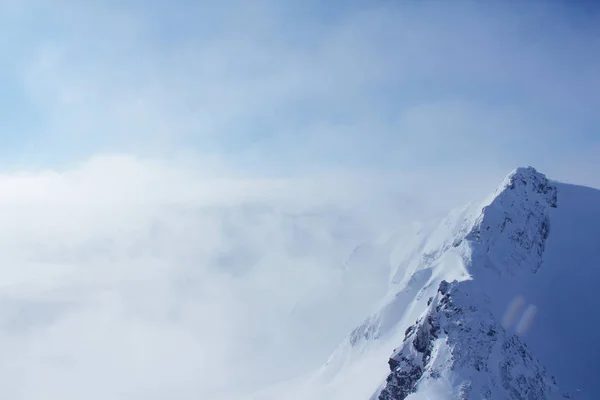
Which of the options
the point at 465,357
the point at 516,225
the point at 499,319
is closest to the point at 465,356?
the point at 465,357

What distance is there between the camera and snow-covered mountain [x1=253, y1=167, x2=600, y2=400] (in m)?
66.7

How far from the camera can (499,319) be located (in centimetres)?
7894

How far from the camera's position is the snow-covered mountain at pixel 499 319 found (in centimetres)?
6669

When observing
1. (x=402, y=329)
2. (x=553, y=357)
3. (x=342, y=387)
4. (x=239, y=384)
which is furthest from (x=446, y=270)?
(x=239, y=384)

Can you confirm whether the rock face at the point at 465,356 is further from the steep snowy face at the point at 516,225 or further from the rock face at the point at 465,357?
the steep snowy face at the point at 516,225

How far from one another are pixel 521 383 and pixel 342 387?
45.7m

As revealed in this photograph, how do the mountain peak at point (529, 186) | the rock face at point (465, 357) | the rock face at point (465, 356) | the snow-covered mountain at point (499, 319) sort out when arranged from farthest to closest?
the mountain peak at point (529, 186) → the snow-covered mountain at point (499, 319) → the rock face at point (465, 357) → the rock face at point (465, 356)

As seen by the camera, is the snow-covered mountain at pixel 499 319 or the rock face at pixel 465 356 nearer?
the rock face at pixel 465 356

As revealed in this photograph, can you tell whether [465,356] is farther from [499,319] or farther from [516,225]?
[516,225]

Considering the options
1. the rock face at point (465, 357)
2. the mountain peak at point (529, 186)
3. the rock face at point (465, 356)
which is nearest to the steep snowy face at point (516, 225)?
the mountain peak at point (529, 186)

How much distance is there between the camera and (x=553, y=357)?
80375 millimetres

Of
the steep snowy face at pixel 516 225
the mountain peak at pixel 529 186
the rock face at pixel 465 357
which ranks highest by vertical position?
the mountain peak at pixel 529 186

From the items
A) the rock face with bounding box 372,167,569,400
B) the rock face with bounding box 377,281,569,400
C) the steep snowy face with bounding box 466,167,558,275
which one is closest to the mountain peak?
the steep snowy face with bounding box 466,167,558,275

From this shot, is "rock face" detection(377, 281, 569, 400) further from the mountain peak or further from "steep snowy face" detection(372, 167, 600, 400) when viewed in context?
the mountain peak
